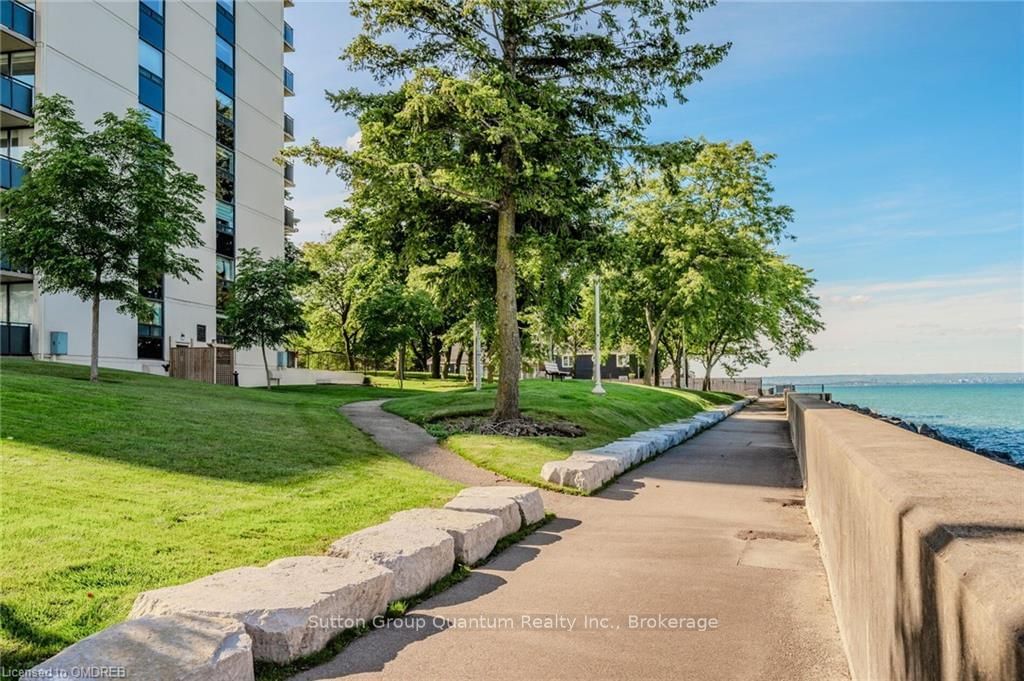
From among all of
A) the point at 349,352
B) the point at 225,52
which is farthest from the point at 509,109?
the point at 349,352

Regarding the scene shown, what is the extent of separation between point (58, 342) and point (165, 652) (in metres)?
26.0

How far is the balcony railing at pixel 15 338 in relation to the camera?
24625 mm

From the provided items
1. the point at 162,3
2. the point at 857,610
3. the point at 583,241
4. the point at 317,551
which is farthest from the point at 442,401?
the point at 162,3

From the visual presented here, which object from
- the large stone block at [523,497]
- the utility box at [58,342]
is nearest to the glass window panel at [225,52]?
the utility box at [58,342]

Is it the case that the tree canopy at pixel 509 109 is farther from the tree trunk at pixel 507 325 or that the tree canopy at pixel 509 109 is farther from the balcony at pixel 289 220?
the balcony at pixel 289 220

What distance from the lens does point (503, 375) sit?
17.2 m

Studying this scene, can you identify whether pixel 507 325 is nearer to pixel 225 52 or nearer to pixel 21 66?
pixel 21 66

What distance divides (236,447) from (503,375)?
22.7ft

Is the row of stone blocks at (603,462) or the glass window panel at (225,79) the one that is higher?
the glass window panel at (225,79)

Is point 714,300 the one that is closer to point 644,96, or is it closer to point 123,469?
point 644,96

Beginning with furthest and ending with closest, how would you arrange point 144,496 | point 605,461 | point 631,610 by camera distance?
1. point 605,461
2. point 144,496
3. point 631,610

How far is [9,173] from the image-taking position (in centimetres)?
2488

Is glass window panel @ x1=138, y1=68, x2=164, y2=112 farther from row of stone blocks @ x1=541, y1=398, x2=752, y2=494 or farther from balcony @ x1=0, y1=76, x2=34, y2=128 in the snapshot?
row of stone blocks @ x1=541, y1=398, x2=752, y2=494

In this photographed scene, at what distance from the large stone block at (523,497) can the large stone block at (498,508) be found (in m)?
0.13
